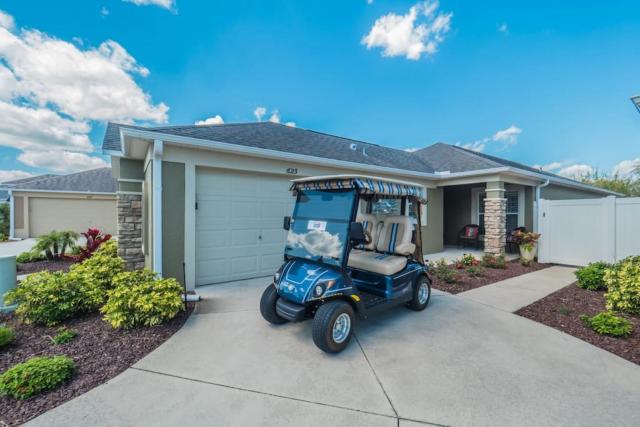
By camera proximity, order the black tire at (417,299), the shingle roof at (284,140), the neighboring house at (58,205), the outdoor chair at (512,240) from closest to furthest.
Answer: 1. the black tire at (417,299)
2. the shingle roof at (284,140)
3. the outdoor chair at (512,240)
4. the neighboring house at (58,205)

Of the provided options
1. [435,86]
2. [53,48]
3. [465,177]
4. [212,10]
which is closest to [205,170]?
[212,10]

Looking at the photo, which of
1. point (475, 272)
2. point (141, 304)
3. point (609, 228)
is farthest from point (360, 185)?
point (609, 228)

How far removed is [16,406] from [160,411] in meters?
1.12

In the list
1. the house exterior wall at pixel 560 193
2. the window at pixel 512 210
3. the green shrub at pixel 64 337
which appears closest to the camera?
the green shrub at pixel 64 337

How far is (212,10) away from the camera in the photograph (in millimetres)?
6969

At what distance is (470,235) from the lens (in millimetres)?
10531

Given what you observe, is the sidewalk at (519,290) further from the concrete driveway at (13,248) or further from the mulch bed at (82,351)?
the concrete driveway at (13,248)

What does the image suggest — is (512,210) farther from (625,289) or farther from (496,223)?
(625,289)

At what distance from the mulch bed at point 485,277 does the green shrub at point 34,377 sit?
5.60m

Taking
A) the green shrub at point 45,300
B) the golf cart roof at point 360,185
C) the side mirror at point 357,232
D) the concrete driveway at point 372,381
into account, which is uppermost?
the golf cart roof at point 360,185

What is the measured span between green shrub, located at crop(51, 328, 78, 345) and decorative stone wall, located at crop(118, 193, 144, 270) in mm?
3315

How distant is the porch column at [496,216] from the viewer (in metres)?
8.34

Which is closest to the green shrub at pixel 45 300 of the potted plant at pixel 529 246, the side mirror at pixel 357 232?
the side mirror at pixel 357 232

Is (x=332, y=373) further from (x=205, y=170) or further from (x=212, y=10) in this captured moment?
(x=212, y=10)
